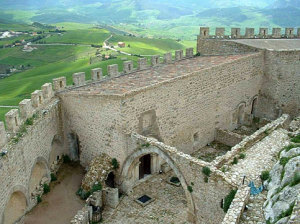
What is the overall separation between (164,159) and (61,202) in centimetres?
525

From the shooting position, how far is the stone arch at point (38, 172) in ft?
47.3

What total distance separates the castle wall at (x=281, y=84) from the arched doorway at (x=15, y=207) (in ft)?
55.5

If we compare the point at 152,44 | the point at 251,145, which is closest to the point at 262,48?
the point at 251,145

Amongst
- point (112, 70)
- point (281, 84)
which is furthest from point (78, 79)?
point (281, 84)

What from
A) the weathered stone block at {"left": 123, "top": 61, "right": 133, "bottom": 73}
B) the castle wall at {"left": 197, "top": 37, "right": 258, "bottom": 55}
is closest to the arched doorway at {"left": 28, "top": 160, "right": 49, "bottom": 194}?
the weathered stone block at {"left": 123, "top": 61, "right": 133, "bottom": 73}

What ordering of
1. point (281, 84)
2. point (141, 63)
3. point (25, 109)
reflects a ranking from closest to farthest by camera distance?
point (25, 109) < point (141, 63) < point (281, 84)

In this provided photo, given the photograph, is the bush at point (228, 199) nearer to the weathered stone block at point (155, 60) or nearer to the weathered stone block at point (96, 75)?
the weathered stone block at point (96, 75)

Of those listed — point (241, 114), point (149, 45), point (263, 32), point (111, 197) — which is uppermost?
point (263, 32)

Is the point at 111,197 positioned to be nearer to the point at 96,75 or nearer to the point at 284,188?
the point at 96,75

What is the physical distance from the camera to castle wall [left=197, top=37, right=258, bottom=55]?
2225 cm

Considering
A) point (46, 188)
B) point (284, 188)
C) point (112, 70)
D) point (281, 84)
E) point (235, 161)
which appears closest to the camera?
point (284, 188)

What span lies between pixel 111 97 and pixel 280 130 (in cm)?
867

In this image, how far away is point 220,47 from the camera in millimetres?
23266

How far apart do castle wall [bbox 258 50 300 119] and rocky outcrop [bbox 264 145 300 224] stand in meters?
12.3
